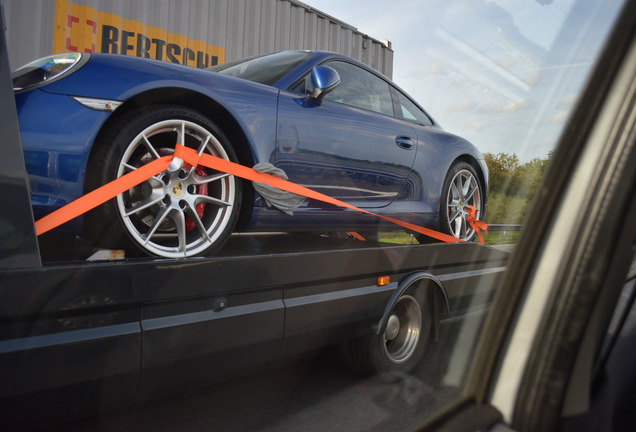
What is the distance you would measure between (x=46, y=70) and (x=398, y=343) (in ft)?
8.12

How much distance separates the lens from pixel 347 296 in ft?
8.44

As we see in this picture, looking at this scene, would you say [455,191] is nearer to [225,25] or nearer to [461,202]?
[461,202]

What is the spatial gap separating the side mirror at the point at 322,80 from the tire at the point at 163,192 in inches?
27.8

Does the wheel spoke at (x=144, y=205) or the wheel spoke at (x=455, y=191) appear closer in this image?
the wheel spoke at (x=144, y=205)

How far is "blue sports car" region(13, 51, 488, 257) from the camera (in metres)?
1.89

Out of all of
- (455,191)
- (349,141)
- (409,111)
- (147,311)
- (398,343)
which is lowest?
(398,343)

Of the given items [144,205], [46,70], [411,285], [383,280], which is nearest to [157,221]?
[144,205]

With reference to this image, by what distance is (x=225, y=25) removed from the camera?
5.97 meters


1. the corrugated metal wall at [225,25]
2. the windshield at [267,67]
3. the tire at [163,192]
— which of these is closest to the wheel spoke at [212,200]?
the tire at [163,192]

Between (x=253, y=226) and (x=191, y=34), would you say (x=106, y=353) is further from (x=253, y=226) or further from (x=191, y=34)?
(x=191, y=34)

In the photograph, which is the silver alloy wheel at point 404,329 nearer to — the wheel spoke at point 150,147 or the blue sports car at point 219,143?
the blue sports car at point 219,143

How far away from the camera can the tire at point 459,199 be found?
387 cm

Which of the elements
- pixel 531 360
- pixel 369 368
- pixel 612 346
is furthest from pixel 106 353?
pixel 369 368

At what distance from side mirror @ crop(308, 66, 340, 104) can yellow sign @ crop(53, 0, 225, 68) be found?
3010 millimetres
